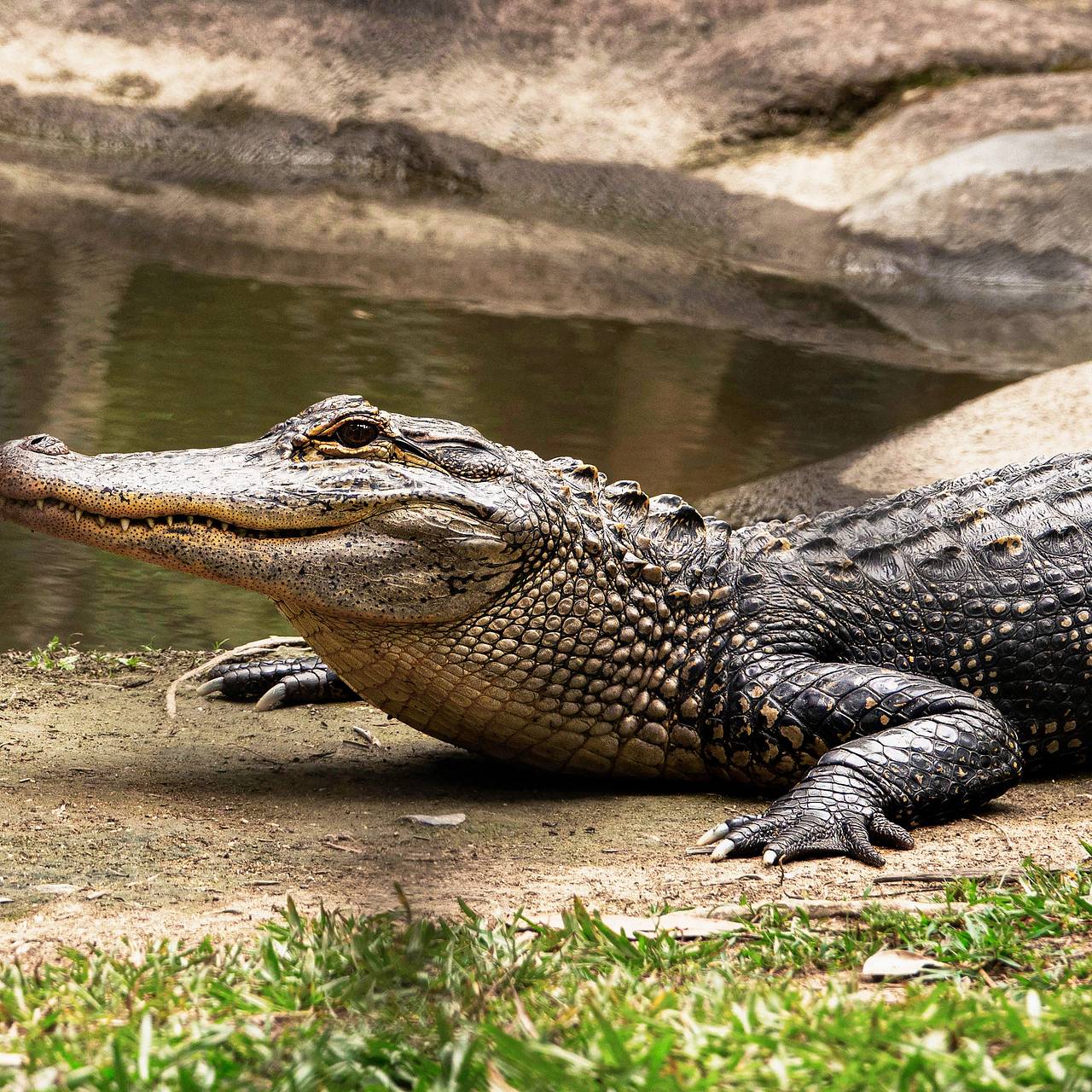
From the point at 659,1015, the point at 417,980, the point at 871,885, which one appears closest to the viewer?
the point at 659,1015

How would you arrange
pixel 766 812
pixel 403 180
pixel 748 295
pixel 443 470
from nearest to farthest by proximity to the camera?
1. pixel 766 812
2. pixel 443 470
3. pixel 748 295
4. pixel 403 180

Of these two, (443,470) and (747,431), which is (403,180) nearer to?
(747,431)

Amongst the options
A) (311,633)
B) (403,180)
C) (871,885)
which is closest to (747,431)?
(311,633)

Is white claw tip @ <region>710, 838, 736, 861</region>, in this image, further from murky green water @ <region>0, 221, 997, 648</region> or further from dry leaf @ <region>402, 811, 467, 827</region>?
murky green water @ <region>0, 221, 997, 648</region>

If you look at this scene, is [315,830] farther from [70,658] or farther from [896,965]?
[70,658]

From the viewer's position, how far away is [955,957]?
278 cm

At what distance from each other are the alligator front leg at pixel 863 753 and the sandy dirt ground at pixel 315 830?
0.27 ft

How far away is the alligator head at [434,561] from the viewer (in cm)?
409

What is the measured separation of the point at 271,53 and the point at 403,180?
110 inches

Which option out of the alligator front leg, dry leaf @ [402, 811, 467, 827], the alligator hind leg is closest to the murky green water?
the alligator hind leg

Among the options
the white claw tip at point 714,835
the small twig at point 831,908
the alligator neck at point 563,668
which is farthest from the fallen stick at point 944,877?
the alligator neck at point 563,668

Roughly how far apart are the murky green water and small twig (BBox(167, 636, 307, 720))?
0.60 meters

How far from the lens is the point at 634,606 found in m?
4.38

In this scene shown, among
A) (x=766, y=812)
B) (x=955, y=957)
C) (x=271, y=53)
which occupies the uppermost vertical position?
(x=271, y=53)
